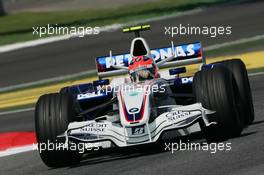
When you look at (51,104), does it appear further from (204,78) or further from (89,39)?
(89,39)

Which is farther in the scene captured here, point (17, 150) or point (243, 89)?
point (17, 150)

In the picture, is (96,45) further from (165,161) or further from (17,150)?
(165,161)

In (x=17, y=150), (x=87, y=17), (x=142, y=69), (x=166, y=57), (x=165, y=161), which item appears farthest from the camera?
(x=87, y=17)

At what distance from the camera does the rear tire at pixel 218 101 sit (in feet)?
34.6

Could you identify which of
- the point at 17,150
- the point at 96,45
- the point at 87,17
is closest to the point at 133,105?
the point at 17,150

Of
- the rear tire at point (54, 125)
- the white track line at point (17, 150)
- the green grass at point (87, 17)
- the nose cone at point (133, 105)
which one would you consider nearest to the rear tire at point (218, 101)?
the nose cone at point (133, 105)

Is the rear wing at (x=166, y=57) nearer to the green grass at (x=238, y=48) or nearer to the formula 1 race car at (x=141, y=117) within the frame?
the formula 1 race car at (x=141, y=117)

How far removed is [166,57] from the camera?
13508 mm

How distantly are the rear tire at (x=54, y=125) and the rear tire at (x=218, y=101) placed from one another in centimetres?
165

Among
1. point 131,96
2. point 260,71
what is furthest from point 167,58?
point 260,71

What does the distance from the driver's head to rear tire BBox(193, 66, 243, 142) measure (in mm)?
1205

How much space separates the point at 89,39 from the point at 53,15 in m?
8.67

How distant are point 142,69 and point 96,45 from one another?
13.6 m

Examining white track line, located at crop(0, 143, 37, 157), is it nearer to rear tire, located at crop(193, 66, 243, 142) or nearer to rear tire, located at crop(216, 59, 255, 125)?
rear tire, located at crop(216, 59, 255, 125)
